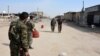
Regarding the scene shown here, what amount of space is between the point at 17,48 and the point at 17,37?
305 millimetres

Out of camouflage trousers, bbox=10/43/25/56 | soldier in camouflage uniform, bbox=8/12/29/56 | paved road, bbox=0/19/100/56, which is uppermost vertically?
soldier in camouflage uniform, bbox=8/12/29/56

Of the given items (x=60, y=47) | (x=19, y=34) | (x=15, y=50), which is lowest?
(x=60, y=47)

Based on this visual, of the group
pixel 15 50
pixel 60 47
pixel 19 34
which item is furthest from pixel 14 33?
pixel 60 47

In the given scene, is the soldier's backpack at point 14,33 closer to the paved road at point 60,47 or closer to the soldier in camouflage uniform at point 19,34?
the soldier in camouflage uniform at point 19,34

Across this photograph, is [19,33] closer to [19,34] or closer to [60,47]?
[19,34]

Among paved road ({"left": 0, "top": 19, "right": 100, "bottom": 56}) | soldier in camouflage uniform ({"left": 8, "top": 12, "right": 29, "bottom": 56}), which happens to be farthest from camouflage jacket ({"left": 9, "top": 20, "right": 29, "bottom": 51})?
paved road ({"left": 0, "top": 19, "right": 100, "bottom": 56})

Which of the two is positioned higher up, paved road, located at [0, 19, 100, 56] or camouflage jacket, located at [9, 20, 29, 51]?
camouflage jacket, located at [9, 20, 29, 51]

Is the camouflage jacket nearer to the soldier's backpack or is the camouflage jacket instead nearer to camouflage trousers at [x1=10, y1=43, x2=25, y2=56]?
the soldier's backpack

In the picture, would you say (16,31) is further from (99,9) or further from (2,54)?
(99,9)

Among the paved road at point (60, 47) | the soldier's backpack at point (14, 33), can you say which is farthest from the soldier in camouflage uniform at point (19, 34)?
the paved road at point (60, 47)

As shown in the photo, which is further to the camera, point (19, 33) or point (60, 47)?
point (60, 47)

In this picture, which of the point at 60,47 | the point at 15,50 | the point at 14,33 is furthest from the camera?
the point at 60,47

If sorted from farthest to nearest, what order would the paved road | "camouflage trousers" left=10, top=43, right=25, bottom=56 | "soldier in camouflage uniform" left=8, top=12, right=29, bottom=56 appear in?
the paved road < "camouflage trousers" left=10, top=43, right=25, bottom=56 < "soldier in camouflage uniform" left=8, top=12, right=29, bottom=56

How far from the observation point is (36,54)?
12805 mm
